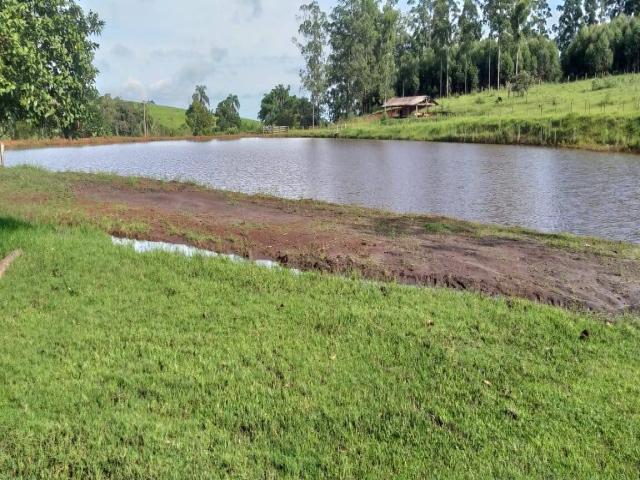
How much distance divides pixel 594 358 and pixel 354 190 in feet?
56.5

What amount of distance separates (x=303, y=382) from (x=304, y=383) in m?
0.02

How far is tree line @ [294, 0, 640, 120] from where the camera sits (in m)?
79.5

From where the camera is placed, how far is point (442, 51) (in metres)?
89.4

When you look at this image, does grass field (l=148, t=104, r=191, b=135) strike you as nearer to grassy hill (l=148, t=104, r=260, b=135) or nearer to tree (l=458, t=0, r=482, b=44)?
grassy hill (l=148, t=104, r=260, b=135)

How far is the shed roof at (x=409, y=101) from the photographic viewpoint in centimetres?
7881

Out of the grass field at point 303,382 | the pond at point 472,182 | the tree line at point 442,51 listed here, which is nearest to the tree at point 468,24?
the tree line at point 442,51

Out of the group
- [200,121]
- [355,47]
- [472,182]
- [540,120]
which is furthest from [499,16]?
[472,182]

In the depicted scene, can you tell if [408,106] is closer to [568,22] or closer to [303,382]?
[568,22]

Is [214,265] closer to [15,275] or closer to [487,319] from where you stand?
[15,275]

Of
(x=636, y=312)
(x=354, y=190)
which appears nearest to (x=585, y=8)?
(x=354, y=190)

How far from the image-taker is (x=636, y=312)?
292 inches

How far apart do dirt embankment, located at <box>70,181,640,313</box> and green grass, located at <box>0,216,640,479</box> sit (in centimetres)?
150

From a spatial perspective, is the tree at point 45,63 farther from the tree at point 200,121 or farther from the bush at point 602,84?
the tree at point 200,121

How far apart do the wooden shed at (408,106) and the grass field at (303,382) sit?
7282 cm
